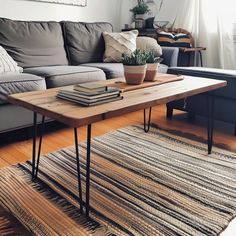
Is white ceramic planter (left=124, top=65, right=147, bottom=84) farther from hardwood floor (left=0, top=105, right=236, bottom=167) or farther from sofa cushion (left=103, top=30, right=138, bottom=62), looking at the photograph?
sofa cushion (left=103, top=30, right=138, bottom=62)

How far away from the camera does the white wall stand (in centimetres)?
283

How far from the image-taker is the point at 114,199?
1.36 m

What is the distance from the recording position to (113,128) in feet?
7.66

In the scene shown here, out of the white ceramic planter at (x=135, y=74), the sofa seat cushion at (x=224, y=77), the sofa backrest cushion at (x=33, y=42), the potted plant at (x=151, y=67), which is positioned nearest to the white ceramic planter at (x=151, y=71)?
the potted plant at (x=151, y=67)

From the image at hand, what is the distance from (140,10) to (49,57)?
1.59m

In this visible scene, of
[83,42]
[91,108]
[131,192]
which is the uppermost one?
[83,42]

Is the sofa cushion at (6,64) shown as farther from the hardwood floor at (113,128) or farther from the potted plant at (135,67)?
the potted plant at (135,67)

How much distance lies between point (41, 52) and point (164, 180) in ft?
5.45

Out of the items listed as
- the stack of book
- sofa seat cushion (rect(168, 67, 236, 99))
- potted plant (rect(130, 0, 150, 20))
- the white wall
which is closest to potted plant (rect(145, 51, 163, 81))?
the stack of book

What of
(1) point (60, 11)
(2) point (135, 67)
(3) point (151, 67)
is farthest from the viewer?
(1) point (60, 11)

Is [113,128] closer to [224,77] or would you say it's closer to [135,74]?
[135,74]

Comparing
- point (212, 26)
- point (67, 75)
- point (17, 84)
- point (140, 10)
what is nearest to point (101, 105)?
point (17, 84)

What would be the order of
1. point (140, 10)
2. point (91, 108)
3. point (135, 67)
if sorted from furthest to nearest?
point (140, 10), point (135, 67), point (91, 108)

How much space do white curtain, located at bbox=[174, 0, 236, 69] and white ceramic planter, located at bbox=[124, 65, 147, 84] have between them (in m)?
1.97
